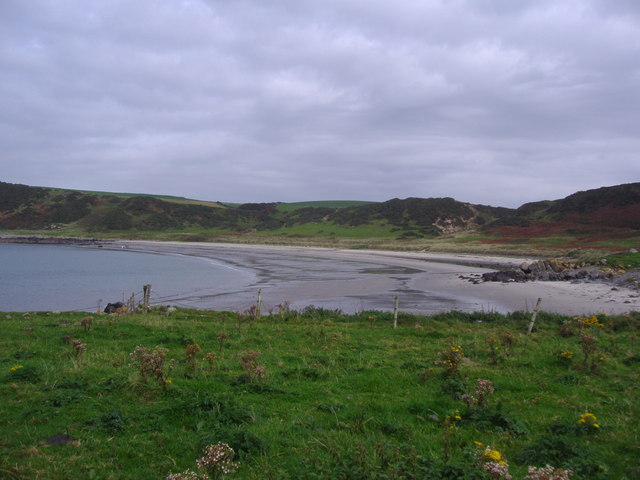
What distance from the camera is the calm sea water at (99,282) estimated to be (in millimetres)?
27016

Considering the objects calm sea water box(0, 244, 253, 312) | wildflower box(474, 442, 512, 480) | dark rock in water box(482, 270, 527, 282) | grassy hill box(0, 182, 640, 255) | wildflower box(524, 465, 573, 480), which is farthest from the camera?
grassy hill box(0, 182, 640, 255)

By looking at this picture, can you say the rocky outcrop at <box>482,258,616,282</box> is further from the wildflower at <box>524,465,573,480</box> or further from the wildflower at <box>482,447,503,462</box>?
the wildflower at <box>524,465,573,480</box>

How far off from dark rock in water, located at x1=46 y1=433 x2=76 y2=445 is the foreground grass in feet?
0.18

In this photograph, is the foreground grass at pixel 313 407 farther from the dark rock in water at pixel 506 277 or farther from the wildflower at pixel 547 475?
the dark rock in water at pixel 506 277

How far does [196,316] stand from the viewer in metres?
17.7

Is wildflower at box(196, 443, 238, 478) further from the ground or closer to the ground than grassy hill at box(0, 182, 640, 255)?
closer to the ground

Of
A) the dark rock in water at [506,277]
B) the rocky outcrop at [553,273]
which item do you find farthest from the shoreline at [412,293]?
the rocky outcrop at [553,273]

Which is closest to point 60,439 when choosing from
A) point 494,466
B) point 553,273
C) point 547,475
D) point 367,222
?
point 494,466

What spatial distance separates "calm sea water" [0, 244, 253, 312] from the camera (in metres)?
27.0

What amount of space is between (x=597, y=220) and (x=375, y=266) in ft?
136

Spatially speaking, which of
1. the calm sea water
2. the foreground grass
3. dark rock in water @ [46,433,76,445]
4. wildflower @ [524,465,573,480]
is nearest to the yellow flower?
the foreground grass

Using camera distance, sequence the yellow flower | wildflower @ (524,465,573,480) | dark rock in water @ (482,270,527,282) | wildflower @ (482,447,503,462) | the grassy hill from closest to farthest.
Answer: wildflower @ (524,465,573,480)
wildflower @ (482,447,503,462)
the yellow flower
dark rock in water @ (482,270,527,282)
the grassy hill

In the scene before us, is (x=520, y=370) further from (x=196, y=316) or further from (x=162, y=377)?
(x=196, y=316)

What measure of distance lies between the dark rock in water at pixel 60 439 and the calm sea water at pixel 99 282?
16751 millimetres
